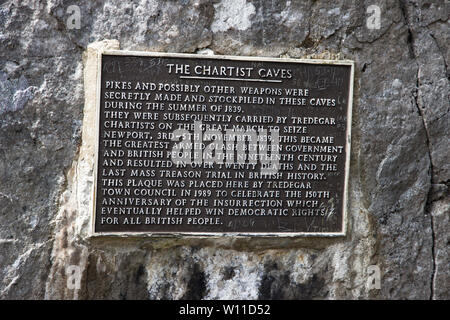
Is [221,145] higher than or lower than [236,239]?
higher

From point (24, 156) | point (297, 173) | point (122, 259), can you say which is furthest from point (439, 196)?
point (24, 156)

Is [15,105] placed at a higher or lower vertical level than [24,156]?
higher

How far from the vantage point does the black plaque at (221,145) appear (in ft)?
10.7

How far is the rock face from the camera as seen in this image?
3221 millimetres

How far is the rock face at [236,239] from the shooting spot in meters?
3.22

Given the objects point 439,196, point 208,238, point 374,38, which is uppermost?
point 374,38

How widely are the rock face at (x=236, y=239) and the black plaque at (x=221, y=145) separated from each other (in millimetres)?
100

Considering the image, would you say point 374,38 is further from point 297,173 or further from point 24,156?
point 24,156

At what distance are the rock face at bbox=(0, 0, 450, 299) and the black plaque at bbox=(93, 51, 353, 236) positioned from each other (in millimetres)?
100

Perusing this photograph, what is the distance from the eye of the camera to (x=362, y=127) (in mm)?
3420

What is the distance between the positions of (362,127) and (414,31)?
77 cm

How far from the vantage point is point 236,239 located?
3.37 m

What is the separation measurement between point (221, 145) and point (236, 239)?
25.5 inches

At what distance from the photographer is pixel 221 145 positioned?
131 inches
